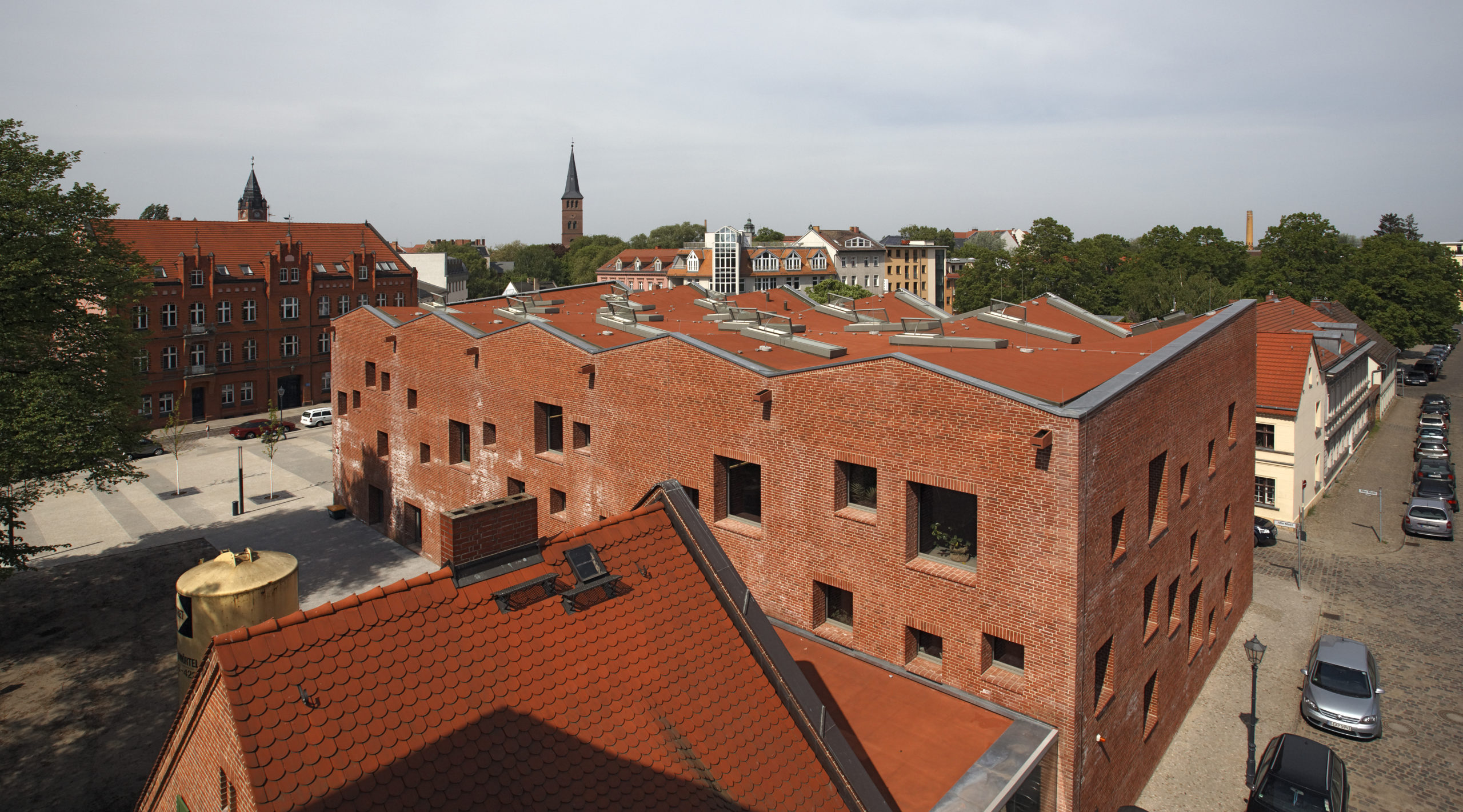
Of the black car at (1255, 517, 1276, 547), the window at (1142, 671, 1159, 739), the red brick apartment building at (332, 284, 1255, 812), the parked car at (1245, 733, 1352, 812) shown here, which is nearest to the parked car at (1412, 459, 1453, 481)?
the black car at (1255, 517, 1276, 547)

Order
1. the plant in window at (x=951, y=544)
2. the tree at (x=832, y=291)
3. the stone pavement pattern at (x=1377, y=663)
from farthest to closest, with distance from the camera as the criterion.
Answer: the tree at (x=832, y=291) → the stone pavement pattern at (x=1377, y=663) → the plant in window at (x=951, y=544)

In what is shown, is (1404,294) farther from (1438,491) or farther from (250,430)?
(250,430)

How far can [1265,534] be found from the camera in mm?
34375

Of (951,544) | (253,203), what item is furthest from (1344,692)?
(253,203)

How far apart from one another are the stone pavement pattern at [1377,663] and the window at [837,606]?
7.53 metres

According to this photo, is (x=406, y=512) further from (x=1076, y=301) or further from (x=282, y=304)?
(x=1076, y=301)

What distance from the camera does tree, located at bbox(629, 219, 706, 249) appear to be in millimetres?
170500

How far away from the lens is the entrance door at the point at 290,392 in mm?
65625

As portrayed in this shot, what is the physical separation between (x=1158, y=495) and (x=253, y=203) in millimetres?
96490

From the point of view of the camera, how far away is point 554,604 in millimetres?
10180

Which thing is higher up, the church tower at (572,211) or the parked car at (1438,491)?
the church tower at (572,211)

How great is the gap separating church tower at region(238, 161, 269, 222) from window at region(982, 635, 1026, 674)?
93.9 m

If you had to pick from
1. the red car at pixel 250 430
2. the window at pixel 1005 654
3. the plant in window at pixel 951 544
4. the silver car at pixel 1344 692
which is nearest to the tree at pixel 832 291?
the red car at pixel 250 430

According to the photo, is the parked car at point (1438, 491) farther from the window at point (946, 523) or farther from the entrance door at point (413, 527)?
the entrance door at point (413, 527)
